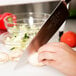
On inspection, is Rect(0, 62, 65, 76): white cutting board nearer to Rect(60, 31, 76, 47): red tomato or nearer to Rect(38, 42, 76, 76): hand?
Rect(38, 42, 76, 76): hand

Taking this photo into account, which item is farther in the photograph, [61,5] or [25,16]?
[25,16]

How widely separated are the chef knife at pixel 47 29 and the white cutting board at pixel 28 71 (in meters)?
0.02

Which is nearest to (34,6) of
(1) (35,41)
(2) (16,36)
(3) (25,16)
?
(3) (25,16)

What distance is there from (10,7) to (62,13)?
42 centimetres

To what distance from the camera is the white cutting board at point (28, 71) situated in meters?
0.64

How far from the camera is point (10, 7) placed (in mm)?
1061

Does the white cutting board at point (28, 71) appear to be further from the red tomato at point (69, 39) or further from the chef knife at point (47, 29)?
the red tomato at point (69, 39)

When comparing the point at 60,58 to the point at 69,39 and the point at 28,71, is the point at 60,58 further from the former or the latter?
the point at 69,39

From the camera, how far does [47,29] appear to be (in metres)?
0.68

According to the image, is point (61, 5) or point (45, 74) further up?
point (61, 5)

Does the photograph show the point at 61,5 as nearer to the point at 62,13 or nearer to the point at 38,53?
the point at 62,13

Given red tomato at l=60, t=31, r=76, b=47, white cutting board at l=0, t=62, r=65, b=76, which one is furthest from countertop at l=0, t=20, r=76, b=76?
red tomato at l=60, t=31, r=76, b=47

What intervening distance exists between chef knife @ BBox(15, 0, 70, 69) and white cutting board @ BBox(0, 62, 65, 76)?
2 centimetres

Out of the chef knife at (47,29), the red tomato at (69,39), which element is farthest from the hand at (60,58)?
the red tomato at (69,39)
